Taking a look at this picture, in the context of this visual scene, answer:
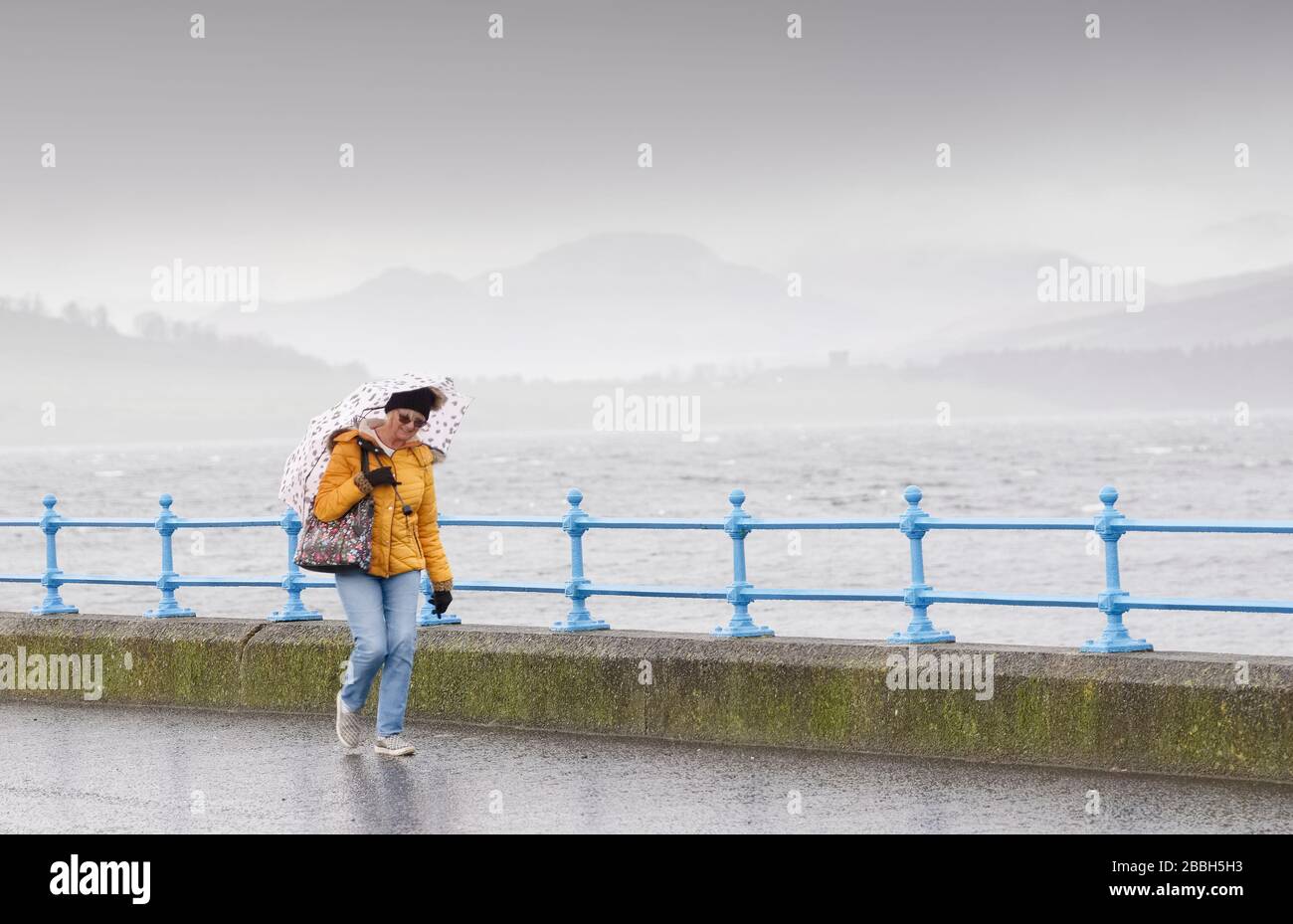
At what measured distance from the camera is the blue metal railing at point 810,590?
824 cm

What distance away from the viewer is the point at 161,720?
10719 mm

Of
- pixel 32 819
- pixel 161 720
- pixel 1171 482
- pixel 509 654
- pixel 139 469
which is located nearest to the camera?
pixel 32 819

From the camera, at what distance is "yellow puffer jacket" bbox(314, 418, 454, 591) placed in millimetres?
8438

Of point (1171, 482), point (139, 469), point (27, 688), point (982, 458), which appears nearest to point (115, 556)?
point (1171, 482)

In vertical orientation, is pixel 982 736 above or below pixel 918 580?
below

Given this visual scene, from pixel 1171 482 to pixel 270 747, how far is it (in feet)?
274

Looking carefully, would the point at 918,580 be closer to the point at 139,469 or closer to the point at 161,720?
the point at 161,720

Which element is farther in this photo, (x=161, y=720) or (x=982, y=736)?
(x=161, y=720)

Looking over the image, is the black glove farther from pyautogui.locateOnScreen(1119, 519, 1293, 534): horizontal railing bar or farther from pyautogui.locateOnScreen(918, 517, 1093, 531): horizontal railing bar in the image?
pyautogui.locateOnScreen(1119, 519, 1293, 534): horizontal railing bar

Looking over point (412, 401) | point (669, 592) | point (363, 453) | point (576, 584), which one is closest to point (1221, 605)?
point (669, 592)

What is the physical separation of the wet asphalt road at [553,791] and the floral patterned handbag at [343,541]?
3.17 ft

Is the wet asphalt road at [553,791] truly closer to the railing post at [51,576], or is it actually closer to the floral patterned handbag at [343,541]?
the floral patterned handbag at [343,541]

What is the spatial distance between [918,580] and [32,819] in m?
4.21
